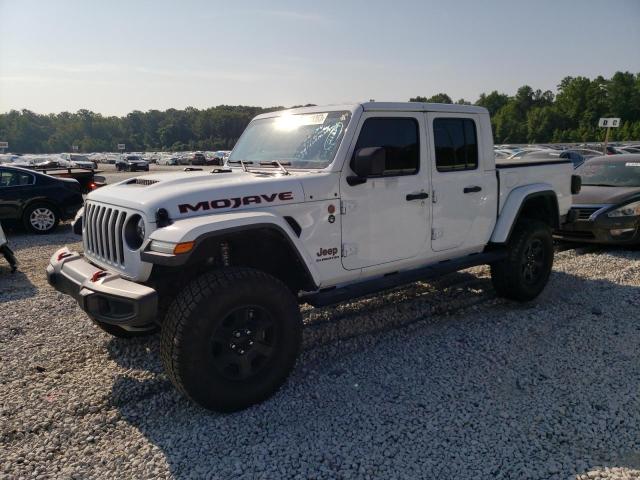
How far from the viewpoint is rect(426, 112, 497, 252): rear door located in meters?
4.30

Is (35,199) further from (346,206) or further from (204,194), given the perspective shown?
(346,206)

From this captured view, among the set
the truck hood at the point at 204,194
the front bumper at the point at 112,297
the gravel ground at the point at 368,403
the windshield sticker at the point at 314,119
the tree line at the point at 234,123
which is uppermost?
the tree line at the point at 234,123

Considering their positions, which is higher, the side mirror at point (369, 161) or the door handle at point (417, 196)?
the side mirror at point (369, 161)

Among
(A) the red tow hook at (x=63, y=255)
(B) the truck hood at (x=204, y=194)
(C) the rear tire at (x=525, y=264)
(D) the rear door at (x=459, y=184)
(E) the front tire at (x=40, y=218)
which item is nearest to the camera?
(B) the truck hood at (x=204, y=194)

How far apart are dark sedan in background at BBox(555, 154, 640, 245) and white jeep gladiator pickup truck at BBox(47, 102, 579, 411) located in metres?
2.89

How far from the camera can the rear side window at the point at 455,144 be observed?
434 cm

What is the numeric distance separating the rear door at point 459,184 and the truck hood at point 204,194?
4.25 feet

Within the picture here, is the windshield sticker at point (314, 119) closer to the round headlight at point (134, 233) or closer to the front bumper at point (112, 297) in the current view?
the round headlight at point (134, 233)

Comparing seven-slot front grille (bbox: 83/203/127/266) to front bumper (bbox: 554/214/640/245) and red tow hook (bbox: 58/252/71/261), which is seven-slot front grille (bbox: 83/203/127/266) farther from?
front bumper (bbox: 554/214/640/245)

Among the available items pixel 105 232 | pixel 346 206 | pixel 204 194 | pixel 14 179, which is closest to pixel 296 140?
pixel 346 206

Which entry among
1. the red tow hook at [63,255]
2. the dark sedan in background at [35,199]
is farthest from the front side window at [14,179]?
the red tow hook at [63,255]

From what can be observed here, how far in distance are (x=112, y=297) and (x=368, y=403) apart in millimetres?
1806

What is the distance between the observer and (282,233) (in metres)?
3.26

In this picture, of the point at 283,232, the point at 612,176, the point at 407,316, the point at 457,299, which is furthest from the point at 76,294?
the point at 612,176
